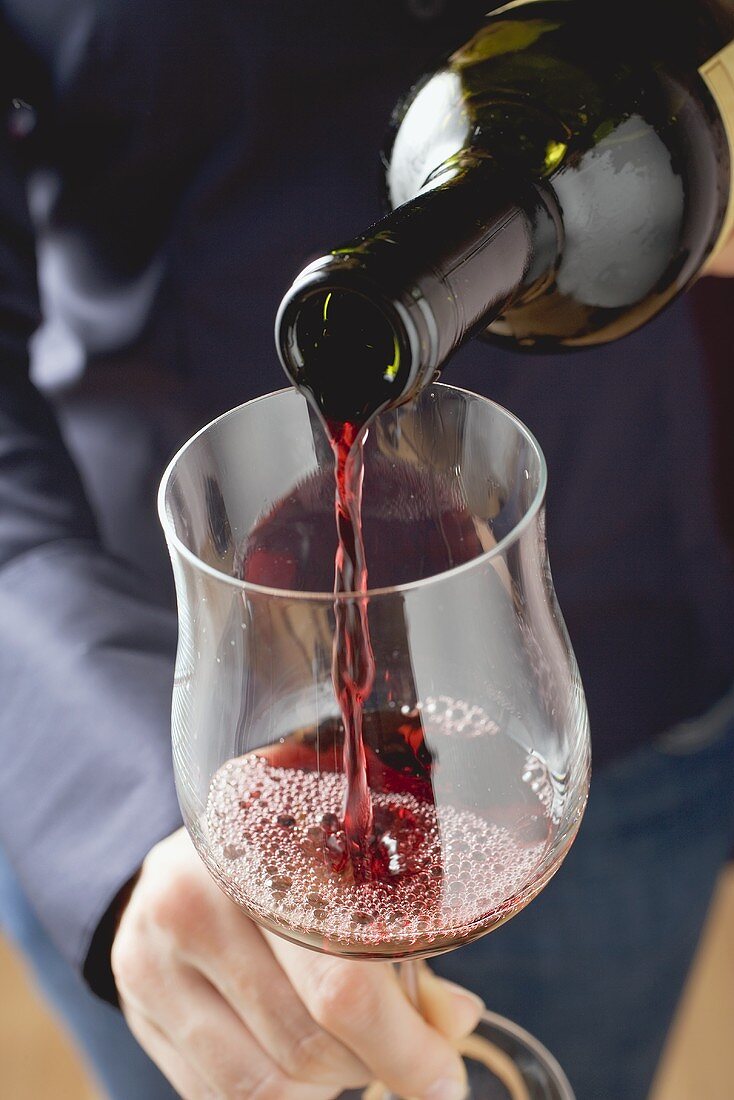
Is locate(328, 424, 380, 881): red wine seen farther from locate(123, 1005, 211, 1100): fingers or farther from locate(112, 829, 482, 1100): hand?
locate(123, 1005, 211, 1100): fingers

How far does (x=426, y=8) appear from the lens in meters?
0.82

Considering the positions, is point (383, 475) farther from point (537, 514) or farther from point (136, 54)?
point (136, 54)

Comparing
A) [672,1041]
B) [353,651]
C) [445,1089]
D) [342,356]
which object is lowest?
[672,1041]

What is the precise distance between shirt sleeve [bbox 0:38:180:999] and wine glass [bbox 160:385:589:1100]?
16cm

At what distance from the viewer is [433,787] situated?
1.94ft

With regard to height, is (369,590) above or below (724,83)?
below

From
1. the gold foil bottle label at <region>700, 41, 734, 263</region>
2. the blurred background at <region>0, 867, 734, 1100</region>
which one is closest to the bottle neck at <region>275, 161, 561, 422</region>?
the gold foil bottle label at <region>700, 41, 734, 263</region>

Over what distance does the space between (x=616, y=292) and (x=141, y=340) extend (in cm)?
45

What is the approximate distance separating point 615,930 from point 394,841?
25.7 inches

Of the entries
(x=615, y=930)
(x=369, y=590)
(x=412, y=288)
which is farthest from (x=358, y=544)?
(x=615, y=930)

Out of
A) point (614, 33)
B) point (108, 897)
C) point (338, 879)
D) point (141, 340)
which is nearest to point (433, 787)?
point (338, 879)

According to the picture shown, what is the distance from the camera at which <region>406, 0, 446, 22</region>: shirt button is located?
2.67 ft

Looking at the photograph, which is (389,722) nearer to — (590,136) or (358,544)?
(358,544)

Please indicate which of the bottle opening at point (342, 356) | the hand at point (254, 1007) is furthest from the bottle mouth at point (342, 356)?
the hand at point (254, 1007)
